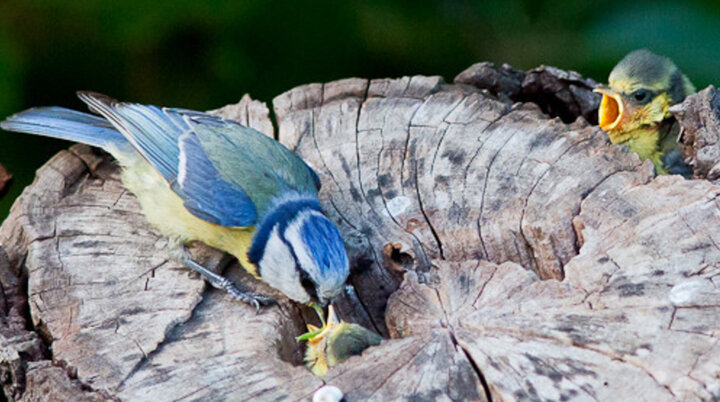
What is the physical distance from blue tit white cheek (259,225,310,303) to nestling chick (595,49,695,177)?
4.35 feet

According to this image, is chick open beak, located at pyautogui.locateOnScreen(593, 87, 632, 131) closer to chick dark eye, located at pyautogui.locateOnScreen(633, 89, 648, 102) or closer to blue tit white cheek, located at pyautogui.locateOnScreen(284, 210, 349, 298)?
chick dark eye, located at pyautogui.locateOnScreen(633, 89, 648, 102)

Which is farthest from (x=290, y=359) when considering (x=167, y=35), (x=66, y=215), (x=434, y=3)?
(x=434, y=3)

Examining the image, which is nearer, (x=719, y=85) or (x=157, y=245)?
(x=157, y=245)

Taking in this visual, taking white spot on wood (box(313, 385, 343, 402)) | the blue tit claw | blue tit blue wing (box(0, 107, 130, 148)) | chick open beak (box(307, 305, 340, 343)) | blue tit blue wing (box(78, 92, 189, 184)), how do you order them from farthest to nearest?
1. blue tit blue wing (box(0, 107, 130, 148))
2. blue tit blue wing (box(78, 92, 189, 184))
3. the blue tit claw
4. chick open beak (box(307, 305, 340, 343))
5. white spot on wood (box(313, 385, 343, 402))

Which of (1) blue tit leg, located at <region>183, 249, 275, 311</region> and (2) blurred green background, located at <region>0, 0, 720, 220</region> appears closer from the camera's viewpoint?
(1) blue tit leg, located at <region>183, 249, 275, 311</region>

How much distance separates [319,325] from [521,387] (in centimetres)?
91

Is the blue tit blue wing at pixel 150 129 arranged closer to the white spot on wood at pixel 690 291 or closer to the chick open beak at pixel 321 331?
the chick open beak at pixel 321 331

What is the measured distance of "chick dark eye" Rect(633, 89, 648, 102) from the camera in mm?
3400

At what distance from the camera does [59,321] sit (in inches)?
95.7

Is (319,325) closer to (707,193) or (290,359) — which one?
(290,359)

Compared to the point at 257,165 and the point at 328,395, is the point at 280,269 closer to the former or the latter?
the point at 257,165

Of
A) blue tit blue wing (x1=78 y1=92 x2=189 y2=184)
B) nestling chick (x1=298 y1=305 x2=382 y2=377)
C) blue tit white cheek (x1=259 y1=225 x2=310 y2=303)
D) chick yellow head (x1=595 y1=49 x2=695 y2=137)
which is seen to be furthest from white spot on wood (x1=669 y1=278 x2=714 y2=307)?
blue tit blue wing (x1=78 y1=92 x2=189 y2=184)

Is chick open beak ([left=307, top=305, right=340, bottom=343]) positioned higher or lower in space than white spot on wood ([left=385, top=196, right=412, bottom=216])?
lower

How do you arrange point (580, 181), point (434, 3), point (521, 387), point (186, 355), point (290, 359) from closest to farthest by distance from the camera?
point (521, 387) < point (186, 355) < point (290, 359) < point (580, 181) < point (434, 3)
